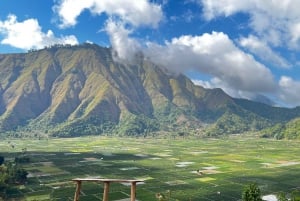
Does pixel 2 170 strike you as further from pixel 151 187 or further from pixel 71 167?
pixel 151 187

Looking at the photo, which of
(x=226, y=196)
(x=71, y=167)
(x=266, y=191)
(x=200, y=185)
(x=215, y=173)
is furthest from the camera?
(x=71, y=167)

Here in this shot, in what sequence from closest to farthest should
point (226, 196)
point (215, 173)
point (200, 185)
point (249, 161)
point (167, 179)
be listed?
point (226, 196), point (200, 185), point (167, 179), point (215, 173), point (249, 161)

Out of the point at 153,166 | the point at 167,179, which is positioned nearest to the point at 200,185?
the point at 167,179

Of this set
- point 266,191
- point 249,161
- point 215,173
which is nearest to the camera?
point 266,191

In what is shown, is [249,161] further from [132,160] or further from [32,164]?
[32,164]

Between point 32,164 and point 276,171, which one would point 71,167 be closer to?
point 32,164

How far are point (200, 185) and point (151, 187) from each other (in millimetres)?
13208

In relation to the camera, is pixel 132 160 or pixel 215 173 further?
pixel 132 160

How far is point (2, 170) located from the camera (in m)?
102

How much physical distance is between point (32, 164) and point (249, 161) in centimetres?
8140

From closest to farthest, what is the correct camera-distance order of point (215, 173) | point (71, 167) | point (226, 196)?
point (226, 196) < point (215, 173) < point (71, 167)

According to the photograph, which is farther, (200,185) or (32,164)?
(32,164)

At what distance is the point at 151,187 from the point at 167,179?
41.3 ft

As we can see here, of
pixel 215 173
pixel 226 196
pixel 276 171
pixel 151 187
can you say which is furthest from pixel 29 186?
pixel 276 171
